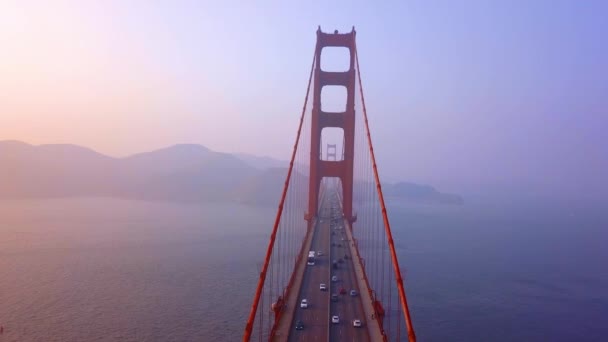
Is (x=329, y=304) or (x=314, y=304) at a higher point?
(x=329, y=304)

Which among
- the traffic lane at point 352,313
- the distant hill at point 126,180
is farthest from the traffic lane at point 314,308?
the distant hill at point 126,180

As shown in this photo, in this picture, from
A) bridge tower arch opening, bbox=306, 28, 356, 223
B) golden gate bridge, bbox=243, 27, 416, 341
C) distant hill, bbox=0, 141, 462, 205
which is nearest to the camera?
golden gate bridge, bbox=243, 27, 416, 341

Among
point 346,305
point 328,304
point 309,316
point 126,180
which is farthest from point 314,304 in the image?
point 126,180

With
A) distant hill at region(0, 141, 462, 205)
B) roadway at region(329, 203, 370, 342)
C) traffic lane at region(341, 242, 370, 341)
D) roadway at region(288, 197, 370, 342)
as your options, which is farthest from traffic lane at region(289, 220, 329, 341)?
distant hill at region(0, 141, 462, 205)

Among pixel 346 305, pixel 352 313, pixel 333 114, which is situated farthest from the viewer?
pixel 333 114

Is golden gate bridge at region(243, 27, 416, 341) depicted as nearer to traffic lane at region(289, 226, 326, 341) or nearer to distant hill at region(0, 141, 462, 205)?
traffic lane at region(289, 226, 326, 341)

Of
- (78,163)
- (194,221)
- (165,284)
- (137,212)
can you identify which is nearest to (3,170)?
(78,163)

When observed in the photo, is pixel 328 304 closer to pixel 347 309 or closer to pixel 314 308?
pixel 314 308

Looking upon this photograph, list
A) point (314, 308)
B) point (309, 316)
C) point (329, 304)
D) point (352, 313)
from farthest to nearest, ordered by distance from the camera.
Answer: point (314, 308) < point (329, 304) < point (352, 313) < point (309, 316)
